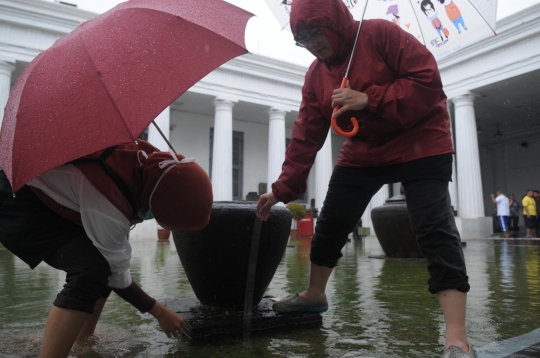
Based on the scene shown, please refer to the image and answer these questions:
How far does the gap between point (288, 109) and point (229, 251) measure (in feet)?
61.3

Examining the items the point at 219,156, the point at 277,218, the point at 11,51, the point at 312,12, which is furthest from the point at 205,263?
the point at 219,156

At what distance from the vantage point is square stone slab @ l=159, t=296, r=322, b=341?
209 centimetres

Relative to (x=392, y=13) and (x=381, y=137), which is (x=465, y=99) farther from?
(x=381, y=137)

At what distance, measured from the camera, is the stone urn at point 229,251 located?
2.41 metres

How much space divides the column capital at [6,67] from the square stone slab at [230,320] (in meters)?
15.1

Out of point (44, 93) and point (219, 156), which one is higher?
point (219, 156)

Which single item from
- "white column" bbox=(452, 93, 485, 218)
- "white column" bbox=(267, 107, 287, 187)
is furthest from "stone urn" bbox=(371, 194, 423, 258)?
"white column" bbox=(267, 107, 287, 187)

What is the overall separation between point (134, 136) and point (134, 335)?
1188mm

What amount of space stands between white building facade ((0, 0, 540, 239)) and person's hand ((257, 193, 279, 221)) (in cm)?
1465

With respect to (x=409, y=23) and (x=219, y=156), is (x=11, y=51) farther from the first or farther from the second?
(x=409, y=23)

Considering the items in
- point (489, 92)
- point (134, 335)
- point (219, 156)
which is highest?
point (489, 92)

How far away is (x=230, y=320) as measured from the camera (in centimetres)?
218

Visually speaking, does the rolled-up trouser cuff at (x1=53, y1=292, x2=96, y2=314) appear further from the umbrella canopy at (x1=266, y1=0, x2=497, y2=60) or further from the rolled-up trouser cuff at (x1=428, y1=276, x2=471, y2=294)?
the umbrella canopy at (x1=266, y1=0, x2=497, y2=60)

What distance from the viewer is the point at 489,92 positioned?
18266mm
